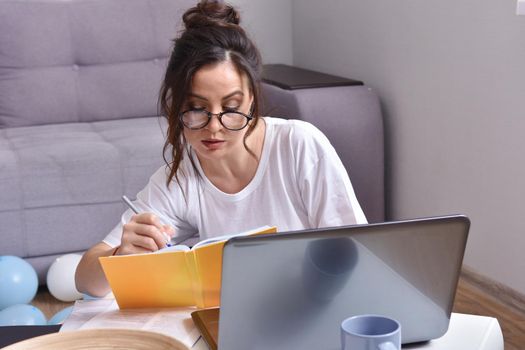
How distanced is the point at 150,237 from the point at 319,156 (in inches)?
17.8

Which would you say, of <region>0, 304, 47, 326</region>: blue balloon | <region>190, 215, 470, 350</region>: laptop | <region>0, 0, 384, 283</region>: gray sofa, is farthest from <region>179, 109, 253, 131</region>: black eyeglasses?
<region>0, 0, 384, 283</region>: gray sofa

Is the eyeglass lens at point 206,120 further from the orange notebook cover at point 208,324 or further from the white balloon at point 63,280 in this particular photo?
the white balloon at point 63,280

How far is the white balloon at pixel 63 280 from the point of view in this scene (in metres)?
2.74

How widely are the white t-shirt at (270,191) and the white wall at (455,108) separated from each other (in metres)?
1.10

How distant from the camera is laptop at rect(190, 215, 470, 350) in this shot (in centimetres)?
95

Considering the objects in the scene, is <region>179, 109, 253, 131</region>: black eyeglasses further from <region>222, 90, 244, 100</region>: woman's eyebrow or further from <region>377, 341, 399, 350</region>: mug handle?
<region>377, 341, 399, 350</region>: mug handle

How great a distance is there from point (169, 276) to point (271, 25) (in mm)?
3156

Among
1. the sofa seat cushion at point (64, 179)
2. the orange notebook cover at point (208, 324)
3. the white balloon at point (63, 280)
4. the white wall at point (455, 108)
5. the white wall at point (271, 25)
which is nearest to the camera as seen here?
the orange notebook cover at point (208, 324)

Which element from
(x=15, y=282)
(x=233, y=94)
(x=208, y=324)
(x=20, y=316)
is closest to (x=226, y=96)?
(x=233, y=94)

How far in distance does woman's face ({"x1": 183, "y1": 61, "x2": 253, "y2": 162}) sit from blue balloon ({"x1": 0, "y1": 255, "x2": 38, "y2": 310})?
1.32 meters

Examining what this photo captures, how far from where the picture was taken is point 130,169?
118 inches

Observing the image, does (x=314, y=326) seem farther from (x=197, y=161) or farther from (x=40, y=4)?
(x=40, y=4)

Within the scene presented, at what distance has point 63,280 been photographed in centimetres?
274

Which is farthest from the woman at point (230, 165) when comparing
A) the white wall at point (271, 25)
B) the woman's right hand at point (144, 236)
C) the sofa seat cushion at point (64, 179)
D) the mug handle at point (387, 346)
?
the white wall at point (271, 25)
